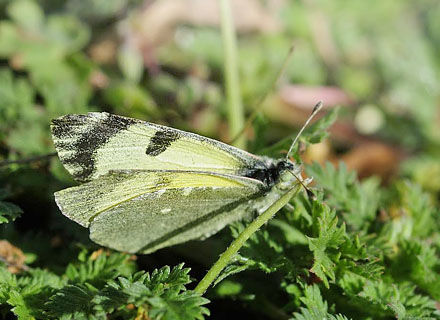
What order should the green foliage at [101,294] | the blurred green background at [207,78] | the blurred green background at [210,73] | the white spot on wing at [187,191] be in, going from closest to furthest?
1. the green foliage at [101,294]
2. the white spot on wing at [187,191]
3. the blurred green background at [207,78]
4. the blurred green background at [210,73]

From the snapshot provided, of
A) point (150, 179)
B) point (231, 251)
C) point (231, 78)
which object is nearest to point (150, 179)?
point (150, 179)

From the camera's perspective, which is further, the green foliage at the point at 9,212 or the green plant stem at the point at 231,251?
the green foliage at the point at 9,212

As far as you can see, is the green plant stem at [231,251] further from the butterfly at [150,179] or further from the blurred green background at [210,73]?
the blurred green background at [210,73]

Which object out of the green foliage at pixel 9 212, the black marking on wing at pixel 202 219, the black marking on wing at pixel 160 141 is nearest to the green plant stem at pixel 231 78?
the black marking on wing at pixel 202 219

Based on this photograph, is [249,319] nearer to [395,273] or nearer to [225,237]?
[225,237]

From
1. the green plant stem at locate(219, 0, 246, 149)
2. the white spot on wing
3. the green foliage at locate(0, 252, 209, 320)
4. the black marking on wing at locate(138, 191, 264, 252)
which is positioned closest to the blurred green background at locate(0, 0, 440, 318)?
the green plant stem at locate(219, 0, 246, 149)

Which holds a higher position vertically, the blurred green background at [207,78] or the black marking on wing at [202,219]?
the blurred green background at [207,78]

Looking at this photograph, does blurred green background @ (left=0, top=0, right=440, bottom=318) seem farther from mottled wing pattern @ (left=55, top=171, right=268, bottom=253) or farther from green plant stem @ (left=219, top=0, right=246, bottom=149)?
mottled wing pattern @ (left=55, top=171, right=268, bottom=253)

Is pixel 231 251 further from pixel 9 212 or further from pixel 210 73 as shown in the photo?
pixel 210 73
